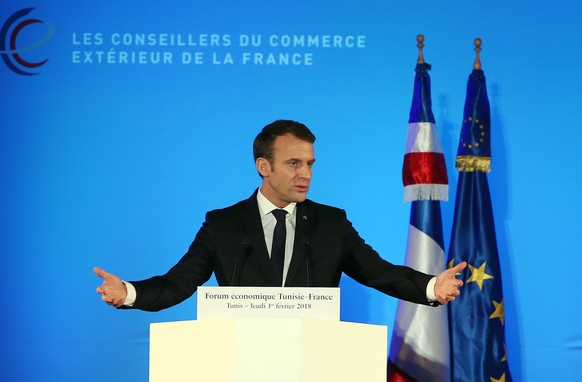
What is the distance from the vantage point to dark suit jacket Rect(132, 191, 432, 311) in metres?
3.17

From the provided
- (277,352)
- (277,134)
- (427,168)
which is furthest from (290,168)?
(427,168)

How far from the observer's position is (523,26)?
15.7 ft

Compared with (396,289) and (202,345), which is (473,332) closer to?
(396,289)

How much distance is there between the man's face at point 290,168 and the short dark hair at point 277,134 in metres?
0.02

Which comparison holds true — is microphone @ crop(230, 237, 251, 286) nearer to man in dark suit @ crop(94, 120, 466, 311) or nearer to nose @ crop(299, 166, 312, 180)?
man in dark suit @ crop(94, 120, 466, 311)

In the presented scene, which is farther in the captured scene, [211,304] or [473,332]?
[473,332]

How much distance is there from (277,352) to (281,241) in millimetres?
976

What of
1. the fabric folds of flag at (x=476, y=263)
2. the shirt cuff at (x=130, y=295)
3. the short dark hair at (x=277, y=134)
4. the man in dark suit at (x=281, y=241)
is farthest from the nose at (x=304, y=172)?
the fabric folds of flag at (x=476, y=263)

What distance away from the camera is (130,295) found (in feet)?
9.41

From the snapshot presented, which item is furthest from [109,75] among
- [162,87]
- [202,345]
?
[202,345]

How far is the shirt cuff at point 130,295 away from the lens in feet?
9.36

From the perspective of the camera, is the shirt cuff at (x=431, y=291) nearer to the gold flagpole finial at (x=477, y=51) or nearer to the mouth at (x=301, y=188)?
the mouth at (x=301, y=188)

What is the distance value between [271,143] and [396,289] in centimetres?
77

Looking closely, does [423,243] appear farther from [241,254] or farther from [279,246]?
[241,254]
